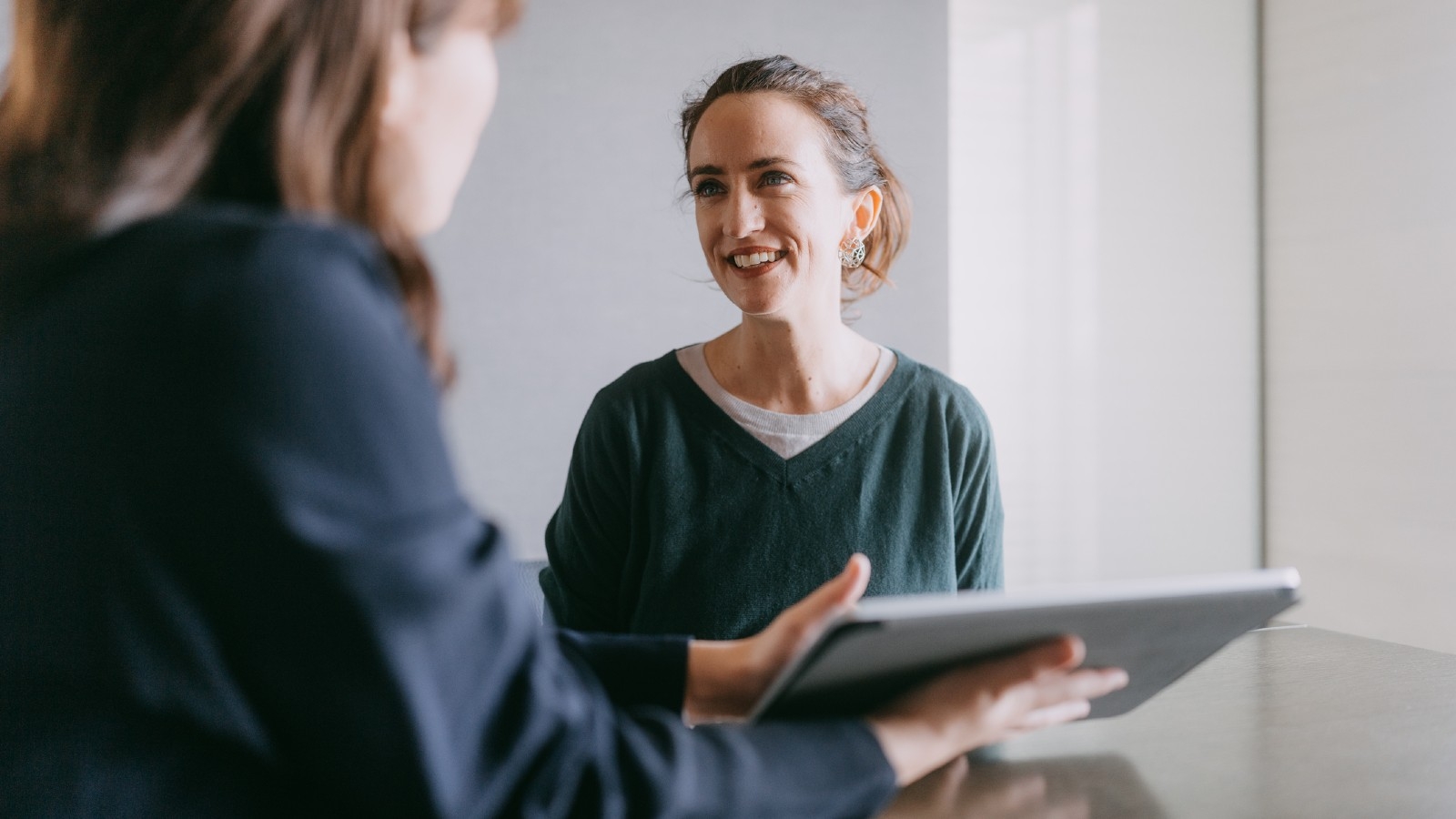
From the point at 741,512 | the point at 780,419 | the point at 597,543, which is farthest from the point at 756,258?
the point at 597,543

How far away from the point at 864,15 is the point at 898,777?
282 centimetres

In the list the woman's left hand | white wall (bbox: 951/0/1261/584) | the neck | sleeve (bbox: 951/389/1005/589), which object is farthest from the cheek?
white wall (bbox: 951/0/1261/584)

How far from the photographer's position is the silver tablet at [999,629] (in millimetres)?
670

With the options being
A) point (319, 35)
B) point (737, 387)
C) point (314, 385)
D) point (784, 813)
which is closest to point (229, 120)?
point (319, 35)

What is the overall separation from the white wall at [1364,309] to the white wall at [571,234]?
1569 millimetres

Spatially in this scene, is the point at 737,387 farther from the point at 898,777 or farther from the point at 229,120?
the point at 229,120

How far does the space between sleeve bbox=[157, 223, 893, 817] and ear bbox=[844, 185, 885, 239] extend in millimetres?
1311

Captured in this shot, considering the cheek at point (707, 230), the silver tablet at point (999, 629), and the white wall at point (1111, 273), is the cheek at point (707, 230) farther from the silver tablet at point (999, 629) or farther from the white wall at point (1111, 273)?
the white wall at point (1111, 273)

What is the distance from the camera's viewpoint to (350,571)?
0.52m

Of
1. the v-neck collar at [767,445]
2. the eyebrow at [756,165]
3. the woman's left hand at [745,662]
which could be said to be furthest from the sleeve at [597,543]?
the woman's left hand at [745,662]

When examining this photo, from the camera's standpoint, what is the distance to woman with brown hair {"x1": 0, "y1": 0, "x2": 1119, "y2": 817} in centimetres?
52

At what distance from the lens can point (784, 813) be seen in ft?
2.18

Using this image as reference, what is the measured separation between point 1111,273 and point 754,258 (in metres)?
2.11

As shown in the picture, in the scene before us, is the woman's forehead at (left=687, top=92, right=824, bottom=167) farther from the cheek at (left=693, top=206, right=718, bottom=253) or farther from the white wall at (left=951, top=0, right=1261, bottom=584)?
the white wall at (left=951, top=0, right=1261, bottom=584)
